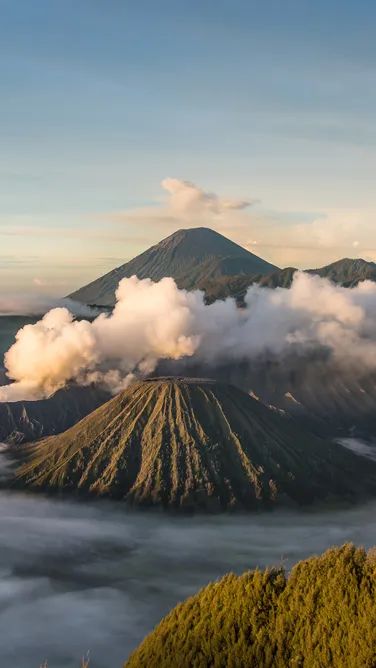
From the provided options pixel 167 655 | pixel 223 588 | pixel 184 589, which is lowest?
pixel 184 589

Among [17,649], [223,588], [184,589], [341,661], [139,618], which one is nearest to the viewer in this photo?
[341,661]

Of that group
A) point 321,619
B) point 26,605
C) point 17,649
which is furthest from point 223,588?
point 26,605

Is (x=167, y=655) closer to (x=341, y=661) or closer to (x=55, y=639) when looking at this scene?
(x=341, y=661)

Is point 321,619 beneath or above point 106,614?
above

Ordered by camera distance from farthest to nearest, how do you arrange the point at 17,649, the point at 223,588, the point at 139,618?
1. the point at 139,618
2. the point at 17,649
3. the point at 223,588

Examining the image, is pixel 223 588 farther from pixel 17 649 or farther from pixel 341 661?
pixel 17 649

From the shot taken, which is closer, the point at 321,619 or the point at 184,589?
the point at 321,619
